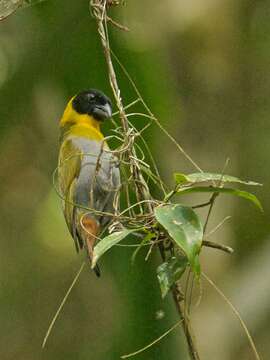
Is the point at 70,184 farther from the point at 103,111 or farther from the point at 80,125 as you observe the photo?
the point at 80,125

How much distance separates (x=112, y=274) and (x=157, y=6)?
2282 mm

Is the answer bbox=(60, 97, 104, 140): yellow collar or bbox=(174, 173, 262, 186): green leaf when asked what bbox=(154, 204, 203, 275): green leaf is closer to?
bbox=(174, 173, 262, 186): green leaf

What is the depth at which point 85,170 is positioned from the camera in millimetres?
3242

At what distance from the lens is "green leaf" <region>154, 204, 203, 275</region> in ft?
6.98

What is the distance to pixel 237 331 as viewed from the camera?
5203mm

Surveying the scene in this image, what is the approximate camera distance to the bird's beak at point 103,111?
10.1ft

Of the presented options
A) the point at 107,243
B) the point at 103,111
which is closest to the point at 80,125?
the point at 103,111

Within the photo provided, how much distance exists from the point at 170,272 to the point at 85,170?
100 cm

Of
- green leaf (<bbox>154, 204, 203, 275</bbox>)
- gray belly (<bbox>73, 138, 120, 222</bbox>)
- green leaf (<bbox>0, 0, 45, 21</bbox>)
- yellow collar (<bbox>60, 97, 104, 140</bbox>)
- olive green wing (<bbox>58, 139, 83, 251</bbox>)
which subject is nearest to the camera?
green leaf (<bbox>154, 204, 203, 275</bbox>)

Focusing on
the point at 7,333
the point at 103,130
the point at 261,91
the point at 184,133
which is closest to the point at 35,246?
the point at 7,333

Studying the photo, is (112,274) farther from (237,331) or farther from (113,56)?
(237,331)

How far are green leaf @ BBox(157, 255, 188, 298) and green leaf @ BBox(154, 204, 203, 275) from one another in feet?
0.42

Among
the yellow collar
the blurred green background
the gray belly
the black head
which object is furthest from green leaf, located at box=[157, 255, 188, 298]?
the blurred green background

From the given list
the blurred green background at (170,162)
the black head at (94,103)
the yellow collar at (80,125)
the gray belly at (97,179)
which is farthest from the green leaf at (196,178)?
the blurred green background at (170,162)
